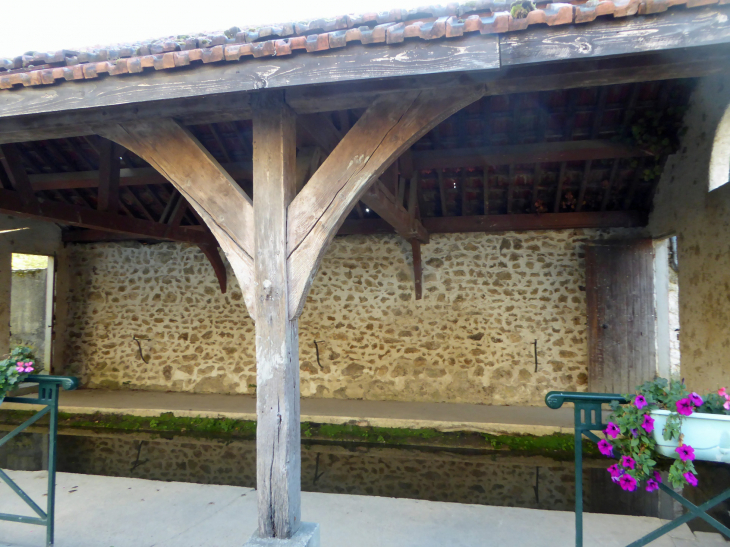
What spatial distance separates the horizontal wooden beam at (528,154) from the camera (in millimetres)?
4047

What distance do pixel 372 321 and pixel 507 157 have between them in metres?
2.79

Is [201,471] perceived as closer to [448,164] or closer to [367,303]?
[367,303]

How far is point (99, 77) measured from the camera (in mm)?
2051

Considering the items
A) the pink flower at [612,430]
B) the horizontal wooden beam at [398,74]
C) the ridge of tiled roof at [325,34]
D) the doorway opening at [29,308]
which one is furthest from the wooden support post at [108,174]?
the pink flower at [612,430]

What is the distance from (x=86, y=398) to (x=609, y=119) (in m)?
6.79

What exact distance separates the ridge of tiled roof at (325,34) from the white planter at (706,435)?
1467mm

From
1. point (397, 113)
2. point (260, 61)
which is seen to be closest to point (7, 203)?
point (260, 61)

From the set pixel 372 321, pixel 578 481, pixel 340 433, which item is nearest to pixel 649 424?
pixel 578 481

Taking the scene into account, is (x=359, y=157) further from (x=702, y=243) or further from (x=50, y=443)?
(x=702, y=243)

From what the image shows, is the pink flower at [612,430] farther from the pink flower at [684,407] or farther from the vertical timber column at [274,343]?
the vertical timber column at [274,343]

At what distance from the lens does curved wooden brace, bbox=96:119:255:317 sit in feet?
7.00

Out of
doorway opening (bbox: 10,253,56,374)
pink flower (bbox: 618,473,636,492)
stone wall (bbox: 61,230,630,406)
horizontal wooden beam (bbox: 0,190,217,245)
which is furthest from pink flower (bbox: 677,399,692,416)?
doorway opening (bbox: 10,253,56,374)

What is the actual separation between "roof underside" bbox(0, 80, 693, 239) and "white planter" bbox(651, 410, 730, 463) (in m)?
2.21

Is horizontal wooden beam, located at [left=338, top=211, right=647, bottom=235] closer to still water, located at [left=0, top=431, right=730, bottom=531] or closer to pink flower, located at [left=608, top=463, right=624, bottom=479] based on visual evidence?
still water, located at [left=0, top=431, right=730, bottom=531]
